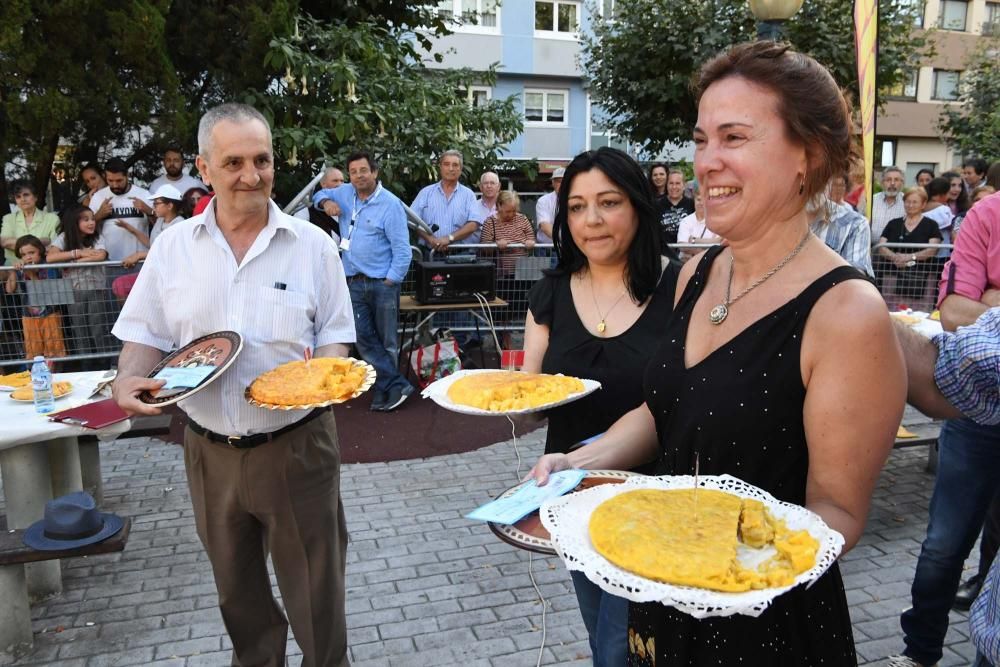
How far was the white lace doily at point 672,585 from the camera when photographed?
1333mm

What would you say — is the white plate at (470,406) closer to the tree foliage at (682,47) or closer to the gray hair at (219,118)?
the gray hair at (219,118)

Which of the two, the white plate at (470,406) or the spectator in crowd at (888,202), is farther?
the spectator in crowd at (888,202)

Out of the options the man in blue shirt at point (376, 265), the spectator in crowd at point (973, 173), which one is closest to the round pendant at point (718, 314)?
the man in blue shirt at point (376, 265)

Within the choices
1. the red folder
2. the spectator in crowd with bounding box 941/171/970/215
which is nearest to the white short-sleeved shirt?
the red folder

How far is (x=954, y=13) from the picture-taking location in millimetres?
35594

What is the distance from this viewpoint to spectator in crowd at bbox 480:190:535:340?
9.11 metres

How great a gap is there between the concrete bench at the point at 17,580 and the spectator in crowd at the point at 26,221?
6.08 m

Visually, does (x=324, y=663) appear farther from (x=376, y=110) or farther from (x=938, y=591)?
(x=376, y=110)

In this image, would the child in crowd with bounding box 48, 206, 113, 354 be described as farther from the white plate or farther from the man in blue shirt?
the white plate

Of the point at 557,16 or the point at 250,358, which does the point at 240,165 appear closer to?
the point at 250,358

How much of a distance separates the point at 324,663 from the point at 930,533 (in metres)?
2.84

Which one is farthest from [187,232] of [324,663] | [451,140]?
[451,140]

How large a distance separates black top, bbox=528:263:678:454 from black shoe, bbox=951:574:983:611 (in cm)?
264

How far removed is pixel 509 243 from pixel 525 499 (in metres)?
7.54
